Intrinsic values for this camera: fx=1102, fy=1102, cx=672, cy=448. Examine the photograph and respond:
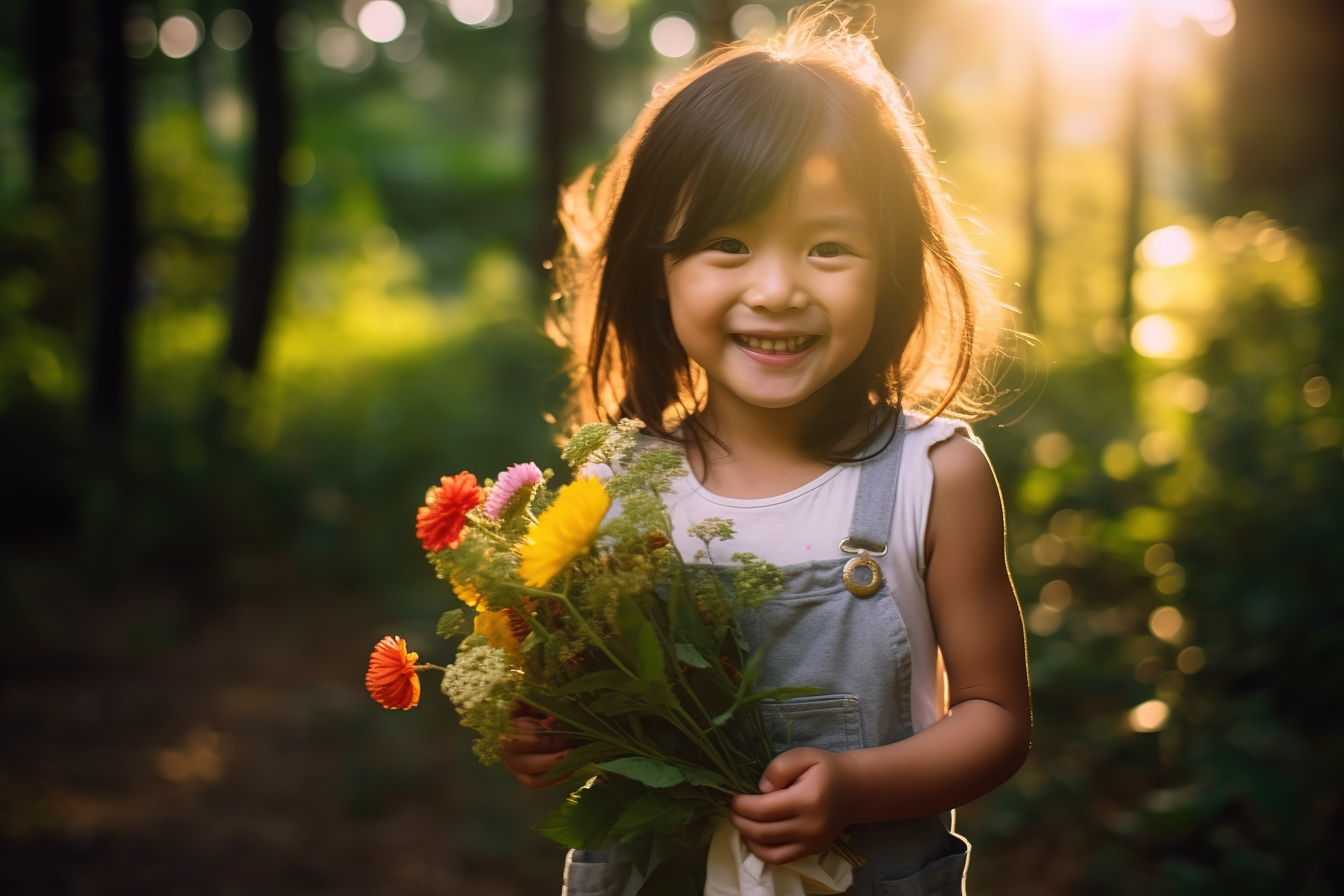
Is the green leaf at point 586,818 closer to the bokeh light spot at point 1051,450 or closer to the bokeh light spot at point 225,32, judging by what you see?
the bokeh light spot at point 1051,450

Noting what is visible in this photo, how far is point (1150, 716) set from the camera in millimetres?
3088

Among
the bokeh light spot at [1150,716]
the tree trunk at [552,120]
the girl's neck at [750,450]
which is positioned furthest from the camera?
the tree trunk at [552,120]

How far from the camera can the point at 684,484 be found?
1490mm

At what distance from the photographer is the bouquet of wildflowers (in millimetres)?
1140

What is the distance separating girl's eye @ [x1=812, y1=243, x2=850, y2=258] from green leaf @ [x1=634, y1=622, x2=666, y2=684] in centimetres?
53

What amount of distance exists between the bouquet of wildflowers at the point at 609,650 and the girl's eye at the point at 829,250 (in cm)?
31

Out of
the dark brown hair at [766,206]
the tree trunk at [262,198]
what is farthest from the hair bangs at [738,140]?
the tree trunk at [262,198]

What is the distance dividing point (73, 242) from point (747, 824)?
959 centimetres

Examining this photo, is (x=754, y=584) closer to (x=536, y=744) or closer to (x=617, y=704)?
(x=617, y=704)

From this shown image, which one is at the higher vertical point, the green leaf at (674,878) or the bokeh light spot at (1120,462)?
the bokeh light spot at (1120,462)

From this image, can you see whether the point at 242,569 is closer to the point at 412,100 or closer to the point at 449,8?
the point at 449,8

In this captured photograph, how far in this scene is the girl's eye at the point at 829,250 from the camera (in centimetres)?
137

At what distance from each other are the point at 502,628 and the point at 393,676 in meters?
0.13

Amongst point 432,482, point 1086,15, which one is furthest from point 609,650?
point 1086,15
